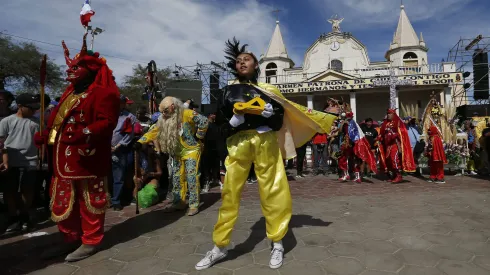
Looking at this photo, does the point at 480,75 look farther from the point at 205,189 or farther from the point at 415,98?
the point at 205,189

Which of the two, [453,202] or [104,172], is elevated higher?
[104,172]

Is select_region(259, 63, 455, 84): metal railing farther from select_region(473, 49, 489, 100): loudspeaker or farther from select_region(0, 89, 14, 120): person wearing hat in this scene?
select_region(0, 89, 14, 120): person wearing hat

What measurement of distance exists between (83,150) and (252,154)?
1665mm

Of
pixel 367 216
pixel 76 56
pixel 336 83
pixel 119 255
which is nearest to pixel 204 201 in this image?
pixel 119 255

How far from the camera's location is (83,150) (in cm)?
284

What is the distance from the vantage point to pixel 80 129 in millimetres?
2869

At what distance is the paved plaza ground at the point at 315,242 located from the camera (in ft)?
8.63

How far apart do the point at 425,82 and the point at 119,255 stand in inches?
1030

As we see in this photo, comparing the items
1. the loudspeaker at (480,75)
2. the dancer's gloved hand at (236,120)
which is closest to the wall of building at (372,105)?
the loudspeaker at (480,75)

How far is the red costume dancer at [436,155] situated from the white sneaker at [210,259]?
21.9 feet

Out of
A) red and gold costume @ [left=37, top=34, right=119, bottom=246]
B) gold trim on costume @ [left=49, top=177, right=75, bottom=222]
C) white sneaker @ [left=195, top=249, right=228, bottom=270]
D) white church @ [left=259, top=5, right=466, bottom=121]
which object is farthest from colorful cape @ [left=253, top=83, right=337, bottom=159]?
white church @ [left=259, top=5, right=466, bottom=121]

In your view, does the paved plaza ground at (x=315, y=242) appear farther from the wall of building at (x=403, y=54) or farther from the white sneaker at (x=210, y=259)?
the wall of building at (x=403, y=54)

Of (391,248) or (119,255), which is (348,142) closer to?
(391,248)

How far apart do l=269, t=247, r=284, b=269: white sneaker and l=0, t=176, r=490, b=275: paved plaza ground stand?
0.21 ft
